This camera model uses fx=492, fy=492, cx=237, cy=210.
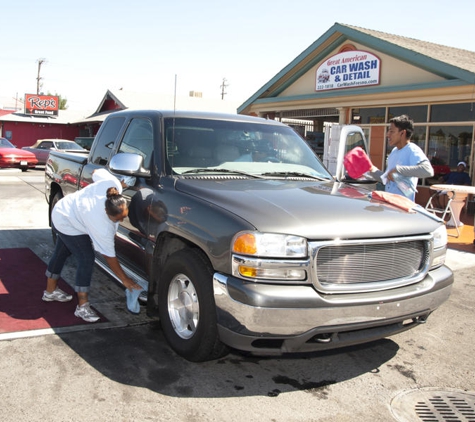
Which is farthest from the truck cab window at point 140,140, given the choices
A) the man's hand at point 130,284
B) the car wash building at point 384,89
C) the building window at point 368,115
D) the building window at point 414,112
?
the building window at point 368,115

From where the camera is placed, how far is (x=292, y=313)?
2.97 meters

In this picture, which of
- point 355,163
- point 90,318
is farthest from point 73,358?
point 355,163

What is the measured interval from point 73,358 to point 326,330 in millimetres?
1903

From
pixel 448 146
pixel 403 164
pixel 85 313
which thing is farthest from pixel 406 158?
pixel 448 146

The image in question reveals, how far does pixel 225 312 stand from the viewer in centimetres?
309

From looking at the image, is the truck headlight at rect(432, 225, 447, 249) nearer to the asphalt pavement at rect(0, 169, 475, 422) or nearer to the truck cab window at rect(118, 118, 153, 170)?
the asphalt pavement at rect(0, 169, 475, 422)

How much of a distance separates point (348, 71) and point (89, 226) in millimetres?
12345

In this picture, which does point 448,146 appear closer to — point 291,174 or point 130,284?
point 291,174

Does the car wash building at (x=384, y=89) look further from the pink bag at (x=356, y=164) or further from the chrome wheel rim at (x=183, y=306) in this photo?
the chrome wheel rim at (x=183, y=306)

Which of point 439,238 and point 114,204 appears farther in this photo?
point 114,204

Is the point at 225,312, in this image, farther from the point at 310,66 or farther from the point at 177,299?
the point at 310,66

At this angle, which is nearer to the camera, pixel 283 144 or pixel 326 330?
pixel 326 330

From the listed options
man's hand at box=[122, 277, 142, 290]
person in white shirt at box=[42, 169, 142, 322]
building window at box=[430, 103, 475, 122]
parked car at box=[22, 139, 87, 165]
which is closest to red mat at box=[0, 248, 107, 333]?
person in white shirt at box=[42, 169, 142, 322]

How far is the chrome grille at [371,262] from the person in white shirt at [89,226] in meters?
1.75
